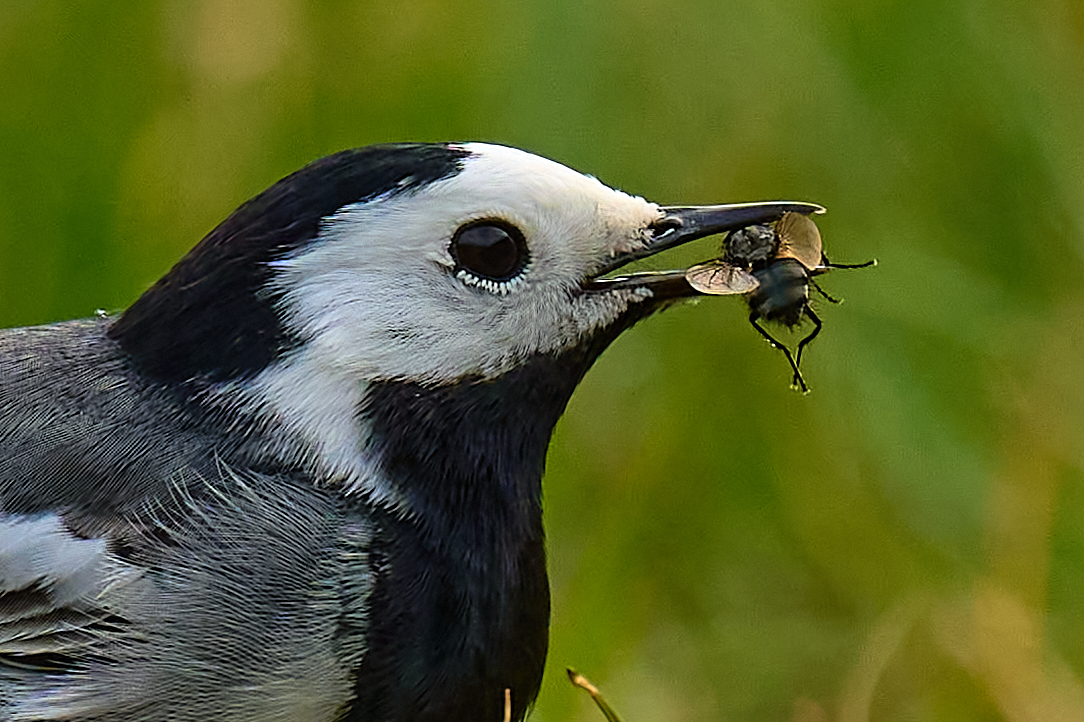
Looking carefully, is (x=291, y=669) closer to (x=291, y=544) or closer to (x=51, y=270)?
(x=291, y=544)

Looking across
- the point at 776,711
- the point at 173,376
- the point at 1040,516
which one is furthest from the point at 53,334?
the point at 1040,516

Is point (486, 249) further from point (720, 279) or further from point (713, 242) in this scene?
point (713, 242)

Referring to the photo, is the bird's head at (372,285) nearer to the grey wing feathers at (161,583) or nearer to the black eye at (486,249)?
the black eye at (486,249)

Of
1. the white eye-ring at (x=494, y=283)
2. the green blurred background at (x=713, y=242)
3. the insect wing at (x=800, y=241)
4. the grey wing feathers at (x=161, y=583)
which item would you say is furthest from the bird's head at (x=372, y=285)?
the green blurred background at (x=713, y=242)

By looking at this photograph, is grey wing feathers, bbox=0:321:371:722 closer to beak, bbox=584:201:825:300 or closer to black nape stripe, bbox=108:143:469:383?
black nape stripe, bbox=108:143:469:383

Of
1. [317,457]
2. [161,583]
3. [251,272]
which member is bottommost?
[161,583]

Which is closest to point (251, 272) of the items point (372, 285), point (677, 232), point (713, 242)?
point (372, 285)
